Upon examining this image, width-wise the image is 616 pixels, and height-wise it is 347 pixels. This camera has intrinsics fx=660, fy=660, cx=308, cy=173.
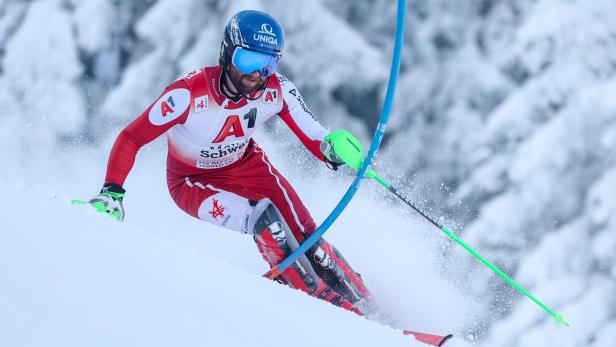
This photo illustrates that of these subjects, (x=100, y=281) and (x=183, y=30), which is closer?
(x=100, y=281)

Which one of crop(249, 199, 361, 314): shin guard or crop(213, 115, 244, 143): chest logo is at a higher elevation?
crop(213, 115, 244, 143): chest logo

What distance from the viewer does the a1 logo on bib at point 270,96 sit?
3.66 metres

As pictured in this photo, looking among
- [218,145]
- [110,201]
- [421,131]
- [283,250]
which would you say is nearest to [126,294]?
[110,201]

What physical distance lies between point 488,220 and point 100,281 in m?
7.16

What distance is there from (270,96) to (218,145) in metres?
0.40

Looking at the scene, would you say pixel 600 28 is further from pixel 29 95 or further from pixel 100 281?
pixel 29 95

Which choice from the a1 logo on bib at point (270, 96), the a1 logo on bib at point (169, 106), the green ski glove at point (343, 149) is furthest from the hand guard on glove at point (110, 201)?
the green ski glove at point (343, 149)

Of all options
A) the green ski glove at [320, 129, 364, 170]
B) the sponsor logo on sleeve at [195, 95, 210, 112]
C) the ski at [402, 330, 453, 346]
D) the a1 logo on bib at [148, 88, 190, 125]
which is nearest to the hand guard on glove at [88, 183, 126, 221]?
the a1 logo on bib at [148, 88, 190, 125]

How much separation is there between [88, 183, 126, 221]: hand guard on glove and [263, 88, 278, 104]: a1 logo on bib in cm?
96

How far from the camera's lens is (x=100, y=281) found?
1.76 meters

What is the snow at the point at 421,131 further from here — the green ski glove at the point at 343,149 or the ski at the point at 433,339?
the green ski glove at the point at 343,149

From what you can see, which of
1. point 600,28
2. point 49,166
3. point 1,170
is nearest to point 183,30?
→ point 49,166

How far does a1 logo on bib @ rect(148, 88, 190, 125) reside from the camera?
3330mm

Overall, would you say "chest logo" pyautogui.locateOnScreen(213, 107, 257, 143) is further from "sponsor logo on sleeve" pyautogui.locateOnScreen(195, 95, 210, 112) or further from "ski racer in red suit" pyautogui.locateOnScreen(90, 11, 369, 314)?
"sponsor logo on sleeve" pyautogui.locateOnScreen(195, 95, 210, 112)
